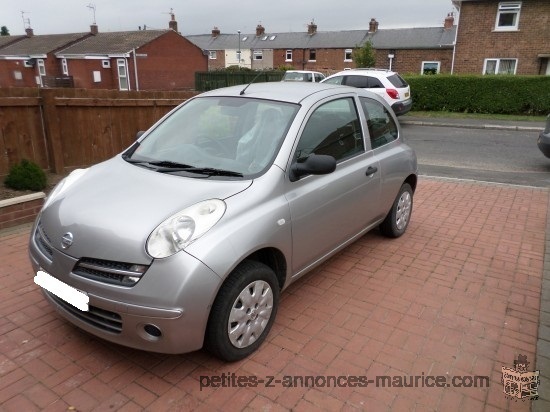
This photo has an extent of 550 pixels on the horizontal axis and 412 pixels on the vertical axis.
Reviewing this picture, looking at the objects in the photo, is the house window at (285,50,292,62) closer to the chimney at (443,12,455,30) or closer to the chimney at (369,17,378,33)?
the chimney at (369,17,378,33)

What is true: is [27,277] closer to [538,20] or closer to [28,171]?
[28,171]

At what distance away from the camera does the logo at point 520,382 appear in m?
2.69

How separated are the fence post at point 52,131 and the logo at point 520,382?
6533mm

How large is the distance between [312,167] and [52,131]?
514cm

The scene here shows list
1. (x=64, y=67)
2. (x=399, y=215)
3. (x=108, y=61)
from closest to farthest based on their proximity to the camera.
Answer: (x=399, y=215)
(x=108, y=61)
(x=64, y=67)

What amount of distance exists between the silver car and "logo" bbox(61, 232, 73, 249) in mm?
16

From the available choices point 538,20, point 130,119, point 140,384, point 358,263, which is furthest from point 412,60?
point 140,384

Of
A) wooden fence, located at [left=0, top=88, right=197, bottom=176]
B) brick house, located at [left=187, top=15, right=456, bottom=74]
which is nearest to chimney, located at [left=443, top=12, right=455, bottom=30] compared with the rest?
brick house, located at [left=187, top=15, right=456, bottom=74]

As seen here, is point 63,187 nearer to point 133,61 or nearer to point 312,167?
point 312,167

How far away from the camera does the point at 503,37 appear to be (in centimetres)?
2347

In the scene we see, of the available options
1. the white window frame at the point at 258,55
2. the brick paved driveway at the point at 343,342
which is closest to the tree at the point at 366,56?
the white window frame at the point at 258,55

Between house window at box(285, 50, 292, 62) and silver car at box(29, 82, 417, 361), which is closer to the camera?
silver car at box(29, 82, 417, 361)

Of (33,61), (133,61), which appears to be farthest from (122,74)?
(33,61)

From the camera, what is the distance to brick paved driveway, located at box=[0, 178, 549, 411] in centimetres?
260
